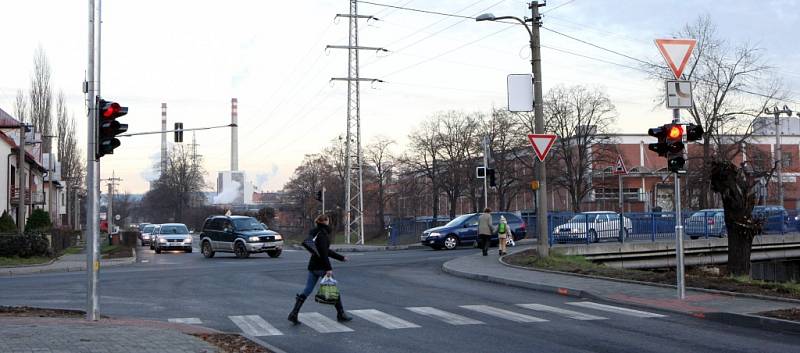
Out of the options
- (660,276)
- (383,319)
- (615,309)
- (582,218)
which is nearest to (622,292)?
(615,309)

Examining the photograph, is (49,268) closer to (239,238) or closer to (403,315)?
(239,238)

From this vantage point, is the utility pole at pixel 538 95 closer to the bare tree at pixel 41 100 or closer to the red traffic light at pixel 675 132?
the red traffic light at pixel 675 132

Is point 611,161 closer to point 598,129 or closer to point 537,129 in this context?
point 598,129

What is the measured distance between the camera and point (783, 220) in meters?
37.2

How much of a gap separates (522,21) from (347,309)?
12.2 meters

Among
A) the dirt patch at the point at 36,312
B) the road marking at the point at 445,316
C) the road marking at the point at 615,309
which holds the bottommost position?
the road marking at the point at 615,309

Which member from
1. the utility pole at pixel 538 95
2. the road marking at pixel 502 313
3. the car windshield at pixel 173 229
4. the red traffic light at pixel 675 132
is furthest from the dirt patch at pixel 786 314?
the car windshield at pixel 173 229

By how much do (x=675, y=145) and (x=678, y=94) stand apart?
3.02 ft

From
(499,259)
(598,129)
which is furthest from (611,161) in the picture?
(499,259)

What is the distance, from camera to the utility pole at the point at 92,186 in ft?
36.9

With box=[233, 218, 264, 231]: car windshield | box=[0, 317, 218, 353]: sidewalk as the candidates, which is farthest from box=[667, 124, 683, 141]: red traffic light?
box=[233, 218, 264, 231]: car windshield

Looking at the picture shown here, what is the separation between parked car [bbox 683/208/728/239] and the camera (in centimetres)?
3441

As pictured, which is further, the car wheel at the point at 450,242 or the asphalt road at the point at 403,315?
the car wheel at the point at 450,242

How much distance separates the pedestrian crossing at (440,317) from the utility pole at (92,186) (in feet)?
5.33
